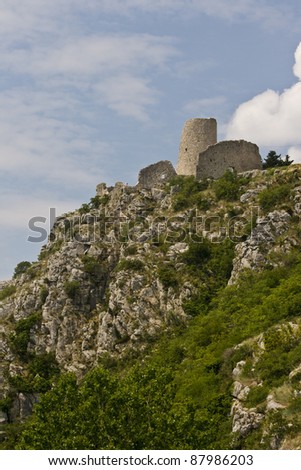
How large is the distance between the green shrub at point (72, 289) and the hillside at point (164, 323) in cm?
9

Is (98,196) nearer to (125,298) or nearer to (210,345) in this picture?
(125,298)

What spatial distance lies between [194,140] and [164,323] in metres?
18.7

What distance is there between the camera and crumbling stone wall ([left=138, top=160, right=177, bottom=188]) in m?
62.0

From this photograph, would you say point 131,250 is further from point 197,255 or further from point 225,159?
point 225,159

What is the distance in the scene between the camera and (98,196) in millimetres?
63594

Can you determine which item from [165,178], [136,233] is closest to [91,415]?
[136,233]

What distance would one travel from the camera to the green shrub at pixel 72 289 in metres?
54.1

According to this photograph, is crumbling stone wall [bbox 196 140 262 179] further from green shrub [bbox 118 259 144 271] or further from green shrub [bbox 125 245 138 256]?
green shrub [bbox 118 259 144 271]

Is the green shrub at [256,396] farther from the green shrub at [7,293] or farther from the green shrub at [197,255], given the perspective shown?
the green shrub at [7,293]

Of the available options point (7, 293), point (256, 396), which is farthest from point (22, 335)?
point (256, 396)

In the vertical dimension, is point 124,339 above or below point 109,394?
above

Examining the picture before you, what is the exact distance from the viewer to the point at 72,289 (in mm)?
54094

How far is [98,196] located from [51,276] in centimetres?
937

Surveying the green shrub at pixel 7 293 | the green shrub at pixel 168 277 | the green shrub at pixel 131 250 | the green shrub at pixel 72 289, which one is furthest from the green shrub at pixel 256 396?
the green shrub at pixel 7 293
